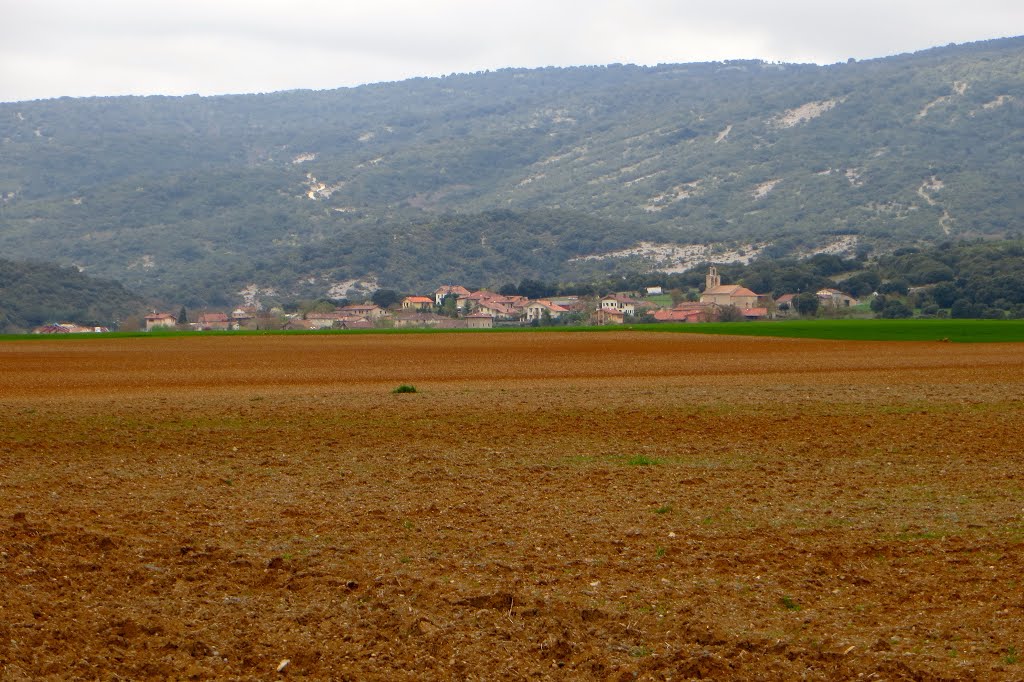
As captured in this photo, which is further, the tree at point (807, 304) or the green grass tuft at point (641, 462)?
the tree at point (807, 304)

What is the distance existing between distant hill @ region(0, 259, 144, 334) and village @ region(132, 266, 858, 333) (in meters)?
5.62

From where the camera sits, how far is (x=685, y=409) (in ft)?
90.3

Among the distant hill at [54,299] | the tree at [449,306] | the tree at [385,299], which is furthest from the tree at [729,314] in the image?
the distant hill at [54,299]

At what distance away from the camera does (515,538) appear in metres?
13.7

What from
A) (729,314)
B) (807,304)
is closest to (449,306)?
(729,314)

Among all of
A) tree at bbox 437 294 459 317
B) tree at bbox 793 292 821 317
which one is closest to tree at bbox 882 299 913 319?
tree at bbox 793 292 821 317

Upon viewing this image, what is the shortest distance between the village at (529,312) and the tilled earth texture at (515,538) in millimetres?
96595

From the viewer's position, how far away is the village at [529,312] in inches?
5002

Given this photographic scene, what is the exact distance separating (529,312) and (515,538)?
127948mm

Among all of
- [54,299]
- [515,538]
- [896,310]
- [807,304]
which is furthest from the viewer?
[54,299]

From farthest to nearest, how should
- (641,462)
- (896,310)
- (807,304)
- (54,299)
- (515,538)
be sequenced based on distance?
1. (54,299)
2. (807,304)
3. (896,310)
4. (641,462)
5. (515,538)

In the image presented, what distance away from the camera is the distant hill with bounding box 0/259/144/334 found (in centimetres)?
13525

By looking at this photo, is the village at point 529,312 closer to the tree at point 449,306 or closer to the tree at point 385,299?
the tree at point 449,306

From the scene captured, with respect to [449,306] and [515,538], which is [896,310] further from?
[515,538]
